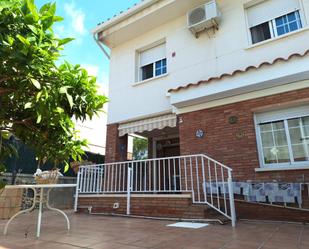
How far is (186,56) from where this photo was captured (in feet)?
32.2

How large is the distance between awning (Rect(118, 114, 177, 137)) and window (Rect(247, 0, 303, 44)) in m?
3.97

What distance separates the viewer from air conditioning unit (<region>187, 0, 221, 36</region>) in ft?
29.5

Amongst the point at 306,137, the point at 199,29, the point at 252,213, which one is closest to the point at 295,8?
the point at 199,29

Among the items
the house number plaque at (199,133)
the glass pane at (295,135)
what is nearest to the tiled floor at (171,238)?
the glass pane at (295,135)

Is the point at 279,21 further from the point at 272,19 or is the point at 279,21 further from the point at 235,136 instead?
the point at 235,136

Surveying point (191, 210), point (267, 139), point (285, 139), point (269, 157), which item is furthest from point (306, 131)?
point (191, 210)

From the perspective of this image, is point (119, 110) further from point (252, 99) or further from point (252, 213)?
point (252, 213)

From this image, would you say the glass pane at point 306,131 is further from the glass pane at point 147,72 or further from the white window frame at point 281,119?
the glass pane at point 147,72

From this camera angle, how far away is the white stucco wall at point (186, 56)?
810 cm

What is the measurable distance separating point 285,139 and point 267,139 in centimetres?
47

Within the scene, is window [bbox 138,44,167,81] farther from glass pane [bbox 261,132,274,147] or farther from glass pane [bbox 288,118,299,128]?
glass pane [bbox 288,118,299,128]

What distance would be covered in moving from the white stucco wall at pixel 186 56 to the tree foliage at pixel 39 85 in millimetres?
5592

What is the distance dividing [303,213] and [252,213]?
121 centimetres

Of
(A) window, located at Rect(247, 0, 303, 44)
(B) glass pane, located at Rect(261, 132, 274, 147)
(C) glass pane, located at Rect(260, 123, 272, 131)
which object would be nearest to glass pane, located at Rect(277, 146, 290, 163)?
(B) glass pane, located at Rect(261, 132, 274, 147)
